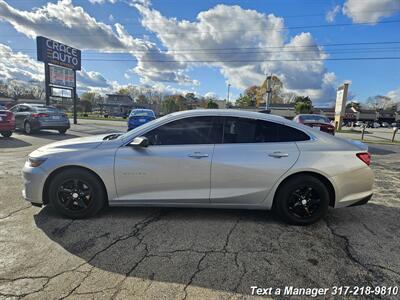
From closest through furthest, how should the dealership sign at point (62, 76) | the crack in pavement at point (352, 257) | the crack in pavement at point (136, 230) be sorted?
the crack in pavement at point (352, 257) → the crack in pavement at point (136, 230) → the dealership sign at point (62, 76)

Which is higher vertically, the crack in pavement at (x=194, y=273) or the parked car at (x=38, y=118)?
the parked car at (x=38, y=118)

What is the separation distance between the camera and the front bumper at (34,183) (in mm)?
3332

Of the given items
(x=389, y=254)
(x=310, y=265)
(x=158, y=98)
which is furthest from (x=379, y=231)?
(x=158, y=98)

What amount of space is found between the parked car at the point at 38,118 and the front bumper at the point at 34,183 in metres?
9.81

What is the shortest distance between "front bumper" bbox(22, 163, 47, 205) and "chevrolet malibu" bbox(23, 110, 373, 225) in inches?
0.5

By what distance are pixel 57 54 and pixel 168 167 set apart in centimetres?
2191

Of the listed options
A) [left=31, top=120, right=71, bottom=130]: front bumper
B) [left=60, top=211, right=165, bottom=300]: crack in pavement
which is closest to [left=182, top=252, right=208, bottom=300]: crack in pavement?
[left=60, top=211, right=165, bottom=300]: crack in pavement

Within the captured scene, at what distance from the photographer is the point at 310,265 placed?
8.43 feet

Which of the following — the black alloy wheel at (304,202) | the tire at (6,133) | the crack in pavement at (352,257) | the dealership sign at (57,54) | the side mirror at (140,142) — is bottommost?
the crack in pavement at (352,257)

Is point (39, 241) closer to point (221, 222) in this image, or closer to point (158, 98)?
point (221, 222)

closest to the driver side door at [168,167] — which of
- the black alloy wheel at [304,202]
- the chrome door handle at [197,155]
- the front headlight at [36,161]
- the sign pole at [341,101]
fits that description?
the chrome door handle at [197,155]

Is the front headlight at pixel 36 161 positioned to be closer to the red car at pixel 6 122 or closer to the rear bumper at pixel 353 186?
the rear bumper at pixel 353 186

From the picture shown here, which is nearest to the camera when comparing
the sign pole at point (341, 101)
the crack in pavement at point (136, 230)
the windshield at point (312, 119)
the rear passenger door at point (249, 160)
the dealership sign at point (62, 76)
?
the crack in pavement at point (136, 230)

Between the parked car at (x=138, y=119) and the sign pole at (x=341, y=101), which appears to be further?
the sign pole at (x=341, y=101)
